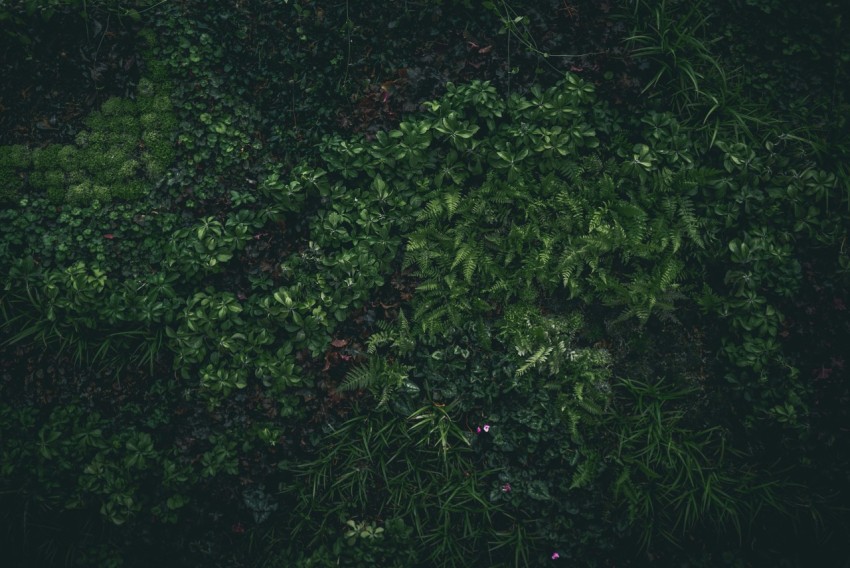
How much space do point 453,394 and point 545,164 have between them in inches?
75.2

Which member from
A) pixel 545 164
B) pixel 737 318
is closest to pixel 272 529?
pixel 545 164

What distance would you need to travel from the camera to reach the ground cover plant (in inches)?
145

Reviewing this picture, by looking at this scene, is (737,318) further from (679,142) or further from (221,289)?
(221,289)

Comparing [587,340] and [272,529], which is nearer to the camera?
[272,529]

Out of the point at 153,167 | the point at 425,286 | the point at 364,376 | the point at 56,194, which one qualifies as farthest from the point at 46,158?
the point at 425,286

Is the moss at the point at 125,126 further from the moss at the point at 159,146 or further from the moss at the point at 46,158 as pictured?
the moss at the point at 46,158

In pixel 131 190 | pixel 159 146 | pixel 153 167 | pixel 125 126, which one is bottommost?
pixel 131 190

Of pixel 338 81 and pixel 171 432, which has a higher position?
pixel 338 81

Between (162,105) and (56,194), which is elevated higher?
(162,105)

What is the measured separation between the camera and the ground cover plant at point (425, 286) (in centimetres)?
368

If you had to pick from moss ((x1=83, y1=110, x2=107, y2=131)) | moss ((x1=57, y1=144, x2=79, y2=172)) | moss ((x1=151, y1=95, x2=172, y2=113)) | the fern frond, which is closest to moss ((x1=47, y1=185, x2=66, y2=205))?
moss ((x1=57, y1=144, x2=79, y2=172))

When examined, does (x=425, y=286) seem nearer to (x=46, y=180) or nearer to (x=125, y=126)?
(x=125, y=126)

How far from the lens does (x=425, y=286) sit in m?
3.76

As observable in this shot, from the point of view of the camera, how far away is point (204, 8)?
3963 millimetres
